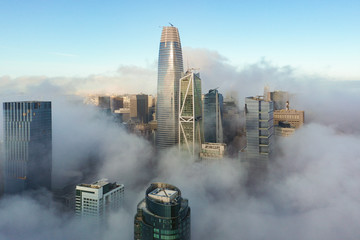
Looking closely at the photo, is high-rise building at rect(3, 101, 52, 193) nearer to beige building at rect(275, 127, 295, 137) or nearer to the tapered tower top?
the tapered tower top

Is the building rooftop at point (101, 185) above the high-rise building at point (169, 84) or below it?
below

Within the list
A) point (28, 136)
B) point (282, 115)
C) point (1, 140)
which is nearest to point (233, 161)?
point (282, 115)

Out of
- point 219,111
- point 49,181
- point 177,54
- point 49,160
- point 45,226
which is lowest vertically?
point 45,226

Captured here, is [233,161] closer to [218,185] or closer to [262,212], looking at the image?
[218,185]

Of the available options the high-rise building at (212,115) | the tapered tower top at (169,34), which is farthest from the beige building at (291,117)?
the tapered tower top at (169,34)

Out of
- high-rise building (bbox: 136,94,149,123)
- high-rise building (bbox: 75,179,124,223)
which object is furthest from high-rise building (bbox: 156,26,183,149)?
high-rise building (bbox: 136,94,149,123)

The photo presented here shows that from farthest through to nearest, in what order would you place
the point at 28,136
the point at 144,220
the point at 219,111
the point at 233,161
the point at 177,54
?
the point at 219,111 → the point at 177,54 → the point at 233,161 → the point at 28,136 → the point at 144,220

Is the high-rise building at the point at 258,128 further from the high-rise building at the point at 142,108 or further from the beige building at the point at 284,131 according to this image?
the high-rise building at the point at 142,108
